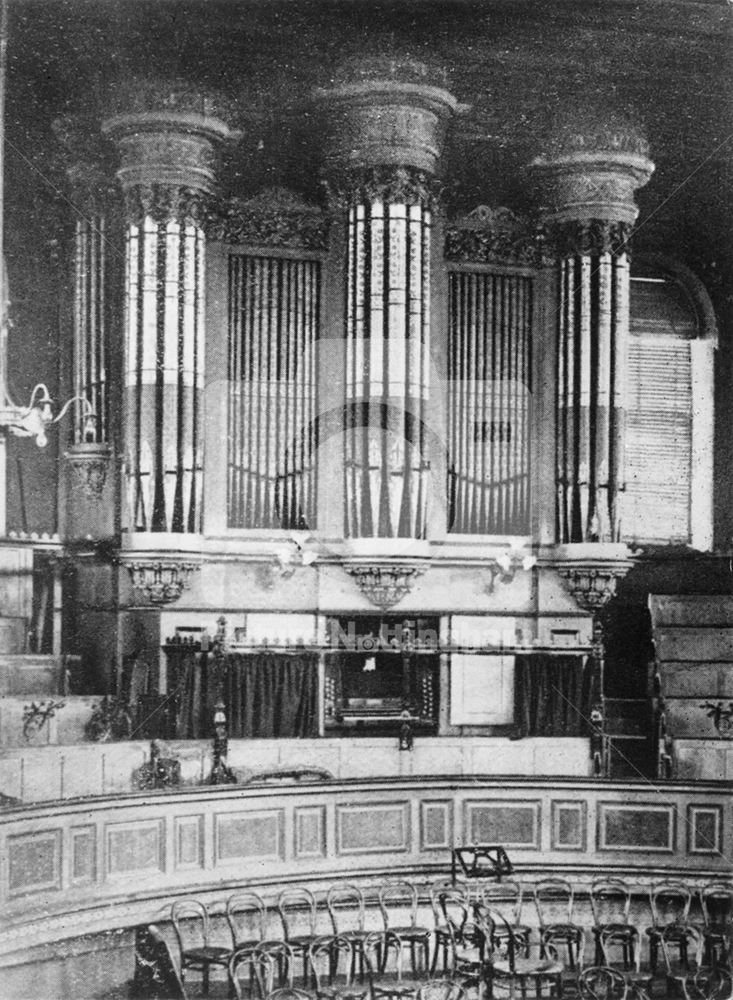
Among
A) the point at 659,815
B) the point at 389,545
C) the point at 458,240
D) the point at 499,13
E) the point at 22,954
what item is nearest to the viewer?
the point at 22,954

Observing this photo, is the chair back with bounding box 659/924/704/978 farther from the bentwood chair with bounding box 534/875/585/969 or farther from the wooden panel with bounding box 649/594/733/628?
the wooden panel with bounding box 649/594/733/628

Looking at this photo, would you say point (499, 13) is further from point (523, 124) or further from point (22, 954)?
point (22, 954)

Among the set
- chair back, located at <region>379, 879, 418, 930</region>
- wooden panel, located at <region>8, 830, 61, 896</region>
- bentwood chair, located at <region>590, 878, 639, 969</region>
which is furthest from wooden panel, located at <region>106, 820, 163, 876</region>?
bentwood chair, located at <region>590, 878, 639, 969</region>

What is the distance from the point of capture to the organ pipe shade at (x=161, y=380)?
14602 mm

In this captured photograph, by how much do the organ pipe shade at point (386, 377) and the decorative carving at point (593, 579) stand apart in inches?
84.8

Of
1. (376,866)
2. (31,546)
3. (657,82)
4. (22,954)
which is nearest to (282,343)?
(31,546)

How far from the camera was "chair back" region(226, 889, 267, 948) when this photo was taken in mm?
12188

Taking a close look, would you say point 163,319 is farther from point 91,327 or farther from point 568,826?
point 568,826

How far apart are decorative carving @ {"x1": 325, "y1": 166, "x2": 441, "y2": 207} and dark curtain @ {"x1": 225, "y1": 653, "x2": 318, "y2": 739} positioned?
5166mm

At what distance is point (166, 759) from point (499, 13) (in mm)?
7962

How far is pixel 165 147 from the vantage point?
14.7m

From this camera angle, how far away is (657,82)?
1427cm

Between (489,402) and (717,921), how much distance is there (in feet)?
21.3

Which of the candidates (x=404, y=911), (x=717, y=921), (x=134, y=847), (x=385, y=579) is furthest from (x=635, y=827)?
(x=134, y=847)
